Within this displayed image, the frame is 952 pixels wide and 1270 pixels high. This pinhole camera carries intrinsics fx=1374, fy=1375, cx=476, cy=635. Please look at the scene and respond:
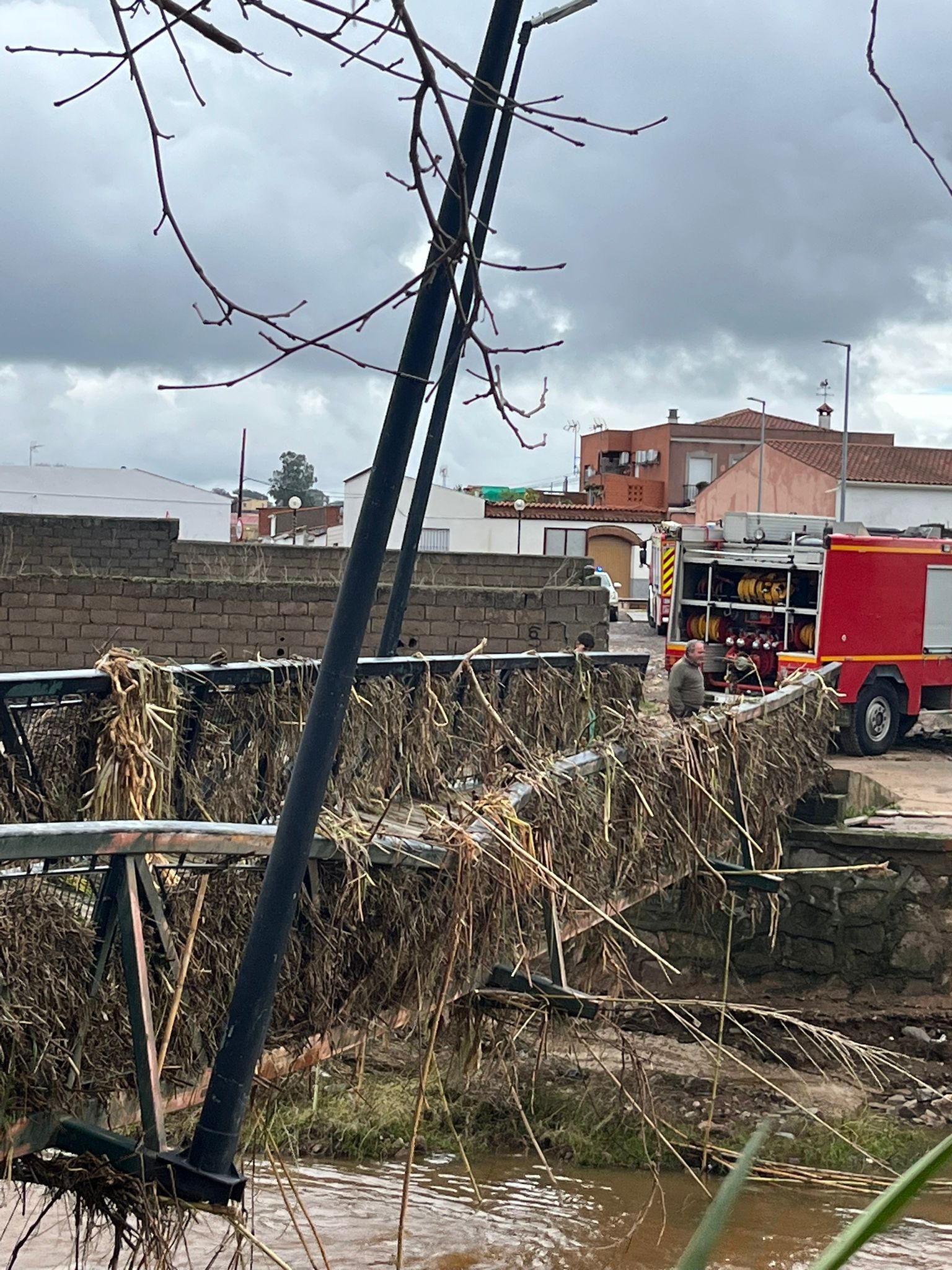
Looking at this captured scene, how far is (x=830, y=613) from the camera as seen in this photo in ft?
53.0

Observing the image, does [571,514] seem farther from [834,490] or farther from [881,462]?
[881,462]

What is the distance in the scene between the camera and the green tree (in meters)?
105

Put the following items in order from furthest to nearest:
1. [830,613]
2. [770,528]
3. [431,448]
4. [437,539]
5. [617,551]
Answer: [617,551]
[437,539]
[770,528]
[830,613]
[431,448]

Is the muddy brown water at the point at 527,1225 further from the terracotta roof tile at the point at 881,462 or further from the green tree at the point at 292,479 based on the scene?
the green tree at the point at 292,479

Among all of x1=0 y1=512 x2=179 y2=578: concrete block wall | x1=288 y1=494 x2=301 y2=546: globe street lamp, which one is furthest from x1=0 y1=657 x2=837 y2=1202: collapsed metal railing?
x1=288 y1=494 x2=301 y2=546: globe street lamp

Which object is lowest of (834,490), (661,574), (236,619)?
(236,619)

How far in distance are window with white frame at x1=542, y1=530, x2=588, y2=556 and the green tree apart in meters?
50.7

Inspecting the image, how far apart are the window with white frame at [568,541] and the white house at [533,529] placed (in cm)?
2

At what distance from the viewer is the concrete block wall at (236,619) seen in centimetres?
1502

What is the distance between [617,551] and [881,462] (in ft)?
42.3

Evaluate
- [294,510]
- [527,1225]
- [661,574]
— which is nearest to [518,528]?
[294,510]

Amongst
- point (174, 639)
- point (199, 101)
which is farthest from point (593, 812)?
point (174, 639)

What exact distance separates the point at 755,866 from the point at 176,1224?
6.75m

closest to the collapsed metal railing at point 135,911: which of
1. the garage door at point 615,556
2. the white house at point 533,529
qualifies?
the white house at point 533,529
